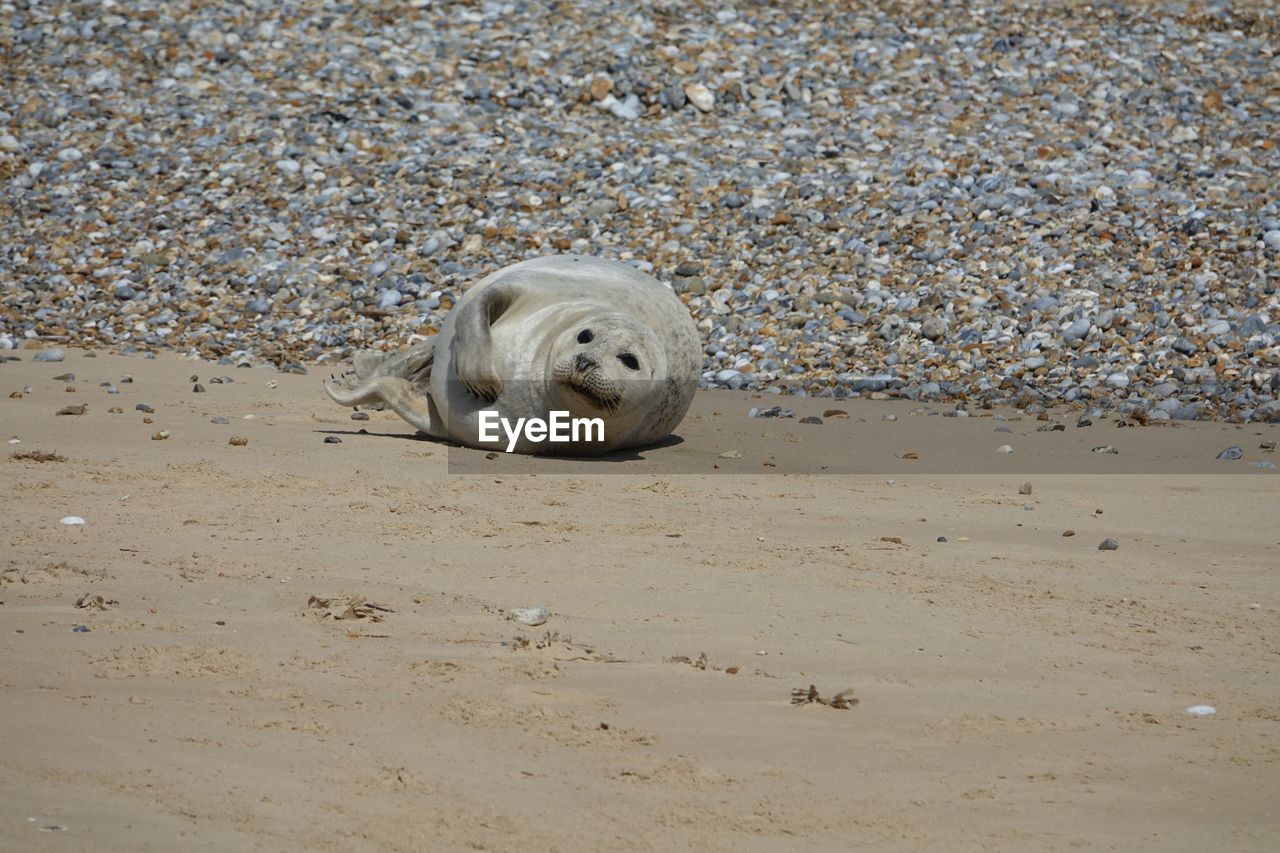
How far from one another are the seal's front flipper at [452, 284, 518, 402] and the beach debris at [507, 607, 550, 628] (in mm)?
3087

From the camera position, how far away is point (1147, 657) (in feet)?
14.3

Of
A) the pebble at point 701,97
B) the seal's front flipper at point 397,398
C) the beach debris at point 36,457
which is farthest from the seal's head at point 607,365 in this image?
the pebble at point 701,97

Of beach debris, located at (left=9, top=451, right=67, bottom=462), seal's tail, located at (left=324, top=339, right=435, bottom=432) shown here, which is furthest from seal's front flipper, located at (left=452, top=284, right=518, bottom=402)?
beach debris, located at (left=9, top=451, right=67, bottom=462)

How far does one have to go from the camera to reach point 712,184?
13.3 m

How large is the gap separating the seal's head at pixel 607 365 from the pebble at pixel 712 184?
302cm

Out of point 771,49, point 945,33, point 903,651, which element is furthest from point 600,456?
point 945,33

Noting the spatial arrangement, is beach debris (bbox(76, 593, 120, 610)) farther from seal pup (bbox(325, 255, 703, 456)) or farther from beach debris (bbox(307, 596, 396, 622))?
seal pup (bbox(325, 255, 703, 456))

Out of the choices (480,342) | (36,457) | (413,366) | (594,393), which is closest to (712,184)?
(413,366)

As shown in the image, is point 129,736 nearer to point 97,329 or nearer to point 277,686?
point 277,686

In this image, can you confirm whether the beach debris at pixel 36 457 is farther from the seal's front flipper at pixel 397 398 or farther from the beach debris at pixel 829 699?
the beach debris at pixel 829 699

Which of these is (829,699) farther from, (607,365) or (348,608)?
(607,365)

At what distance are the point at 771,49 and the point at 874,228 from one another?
4040 millimetres

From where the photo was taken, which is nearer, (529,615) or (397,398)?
(529,615)

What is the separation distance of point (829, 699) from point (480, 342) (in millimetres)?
3957
